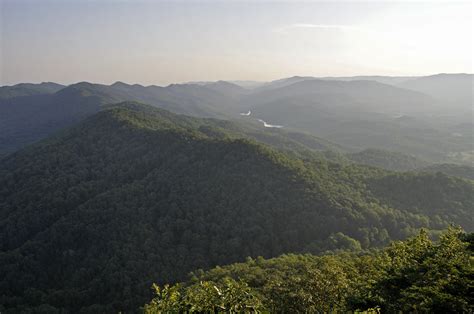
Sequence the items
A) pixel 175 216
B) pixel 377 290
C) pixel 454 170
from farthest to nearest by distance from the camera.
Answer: pixel 454 170 → pixel 175 216 → pixel 377 290

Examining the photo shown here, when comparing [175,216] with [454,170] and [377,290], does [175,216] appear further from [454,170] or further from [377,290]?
[454,170]

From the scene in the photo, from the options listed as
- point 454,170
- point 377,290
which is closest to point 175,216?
point 377,290

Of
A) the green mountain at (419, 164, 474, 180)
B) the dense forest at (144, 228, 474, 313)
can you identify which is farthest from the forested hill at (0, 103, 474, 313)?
the green mountain at (419, 164, 474, 180)

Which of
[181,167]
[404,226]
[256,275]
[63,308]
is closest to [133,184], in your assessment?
[181,167]

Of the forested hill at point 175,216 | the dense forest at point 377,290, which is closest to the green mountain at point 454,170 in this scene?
the forested hill at point 175,216

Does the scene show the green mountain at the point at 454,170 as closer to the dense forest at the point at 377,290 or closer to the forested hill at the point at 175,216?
the forested hill at the point at 175,216

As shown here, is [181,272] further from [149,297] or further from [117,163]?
[117,163]

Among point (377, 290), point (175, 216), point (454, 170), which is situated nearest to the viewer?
point (377, 290)
